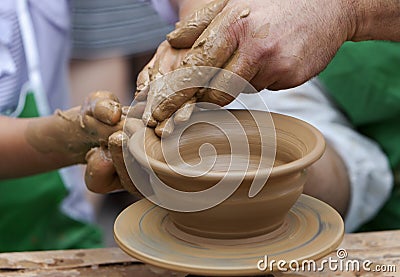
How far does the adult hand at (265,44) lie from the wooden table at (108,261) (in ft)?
1.23

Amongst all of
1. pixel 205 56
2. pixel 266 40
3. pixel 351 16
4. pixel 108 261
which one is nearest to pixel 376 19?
pixel 351 16

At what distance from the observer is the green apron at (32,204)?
6.54 ft

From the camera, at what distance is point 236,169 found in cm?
140

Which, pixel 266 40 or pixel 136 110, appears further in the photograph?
pixel 136 110

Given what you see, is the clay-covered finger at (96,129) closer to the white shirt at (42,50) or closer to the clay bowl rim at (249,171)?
the clay bowl rim at (249,171)

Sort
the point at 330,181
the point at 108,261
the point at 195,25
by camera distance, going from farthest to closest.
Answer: the point at 330,181 → the point at 108,261 → the point at 195,25

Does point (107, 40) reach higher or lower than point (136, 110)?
lower

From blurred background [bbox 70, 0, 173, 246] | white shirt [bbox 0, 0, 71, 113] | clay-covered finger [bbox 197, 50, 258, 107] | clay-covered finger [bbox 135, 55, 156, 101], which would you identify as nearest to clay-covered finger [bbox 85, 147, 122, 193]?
clay-covered finger [bbox 135, 55, 156, 101]

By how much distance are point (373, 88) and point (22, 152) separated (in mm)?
1056

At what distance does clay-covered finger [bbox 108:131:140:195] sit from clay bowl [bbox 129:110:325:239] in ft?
0.17

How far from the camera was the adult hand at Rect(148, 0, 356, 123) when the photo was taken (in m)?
1.31

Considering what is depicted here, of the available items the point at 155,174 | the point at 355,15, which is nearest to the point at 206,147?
the point at 155,174

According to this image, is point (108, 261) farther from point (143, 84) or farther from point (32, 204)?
point (32, 204)

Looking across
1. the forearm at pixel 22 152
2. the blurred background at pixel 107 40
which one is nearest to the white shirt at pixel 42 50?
the forearm at pixel 22 152
